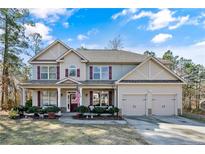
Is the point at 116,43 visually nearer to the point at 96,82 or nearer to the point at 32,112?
the point at 96,82

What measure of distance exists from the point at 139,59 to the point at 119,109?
20.0 feet

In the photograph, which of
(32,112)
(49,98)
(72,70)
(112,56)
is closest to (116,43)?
(112,56)

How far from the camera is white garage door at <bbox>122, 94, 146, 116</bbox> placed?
22.0 m

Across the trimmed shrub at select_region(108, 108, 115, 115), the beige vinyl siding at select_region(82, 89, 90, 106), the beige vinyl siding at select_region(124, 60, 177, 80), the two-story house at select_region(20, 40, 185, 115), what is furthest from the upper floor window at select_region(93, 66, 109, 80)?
the trimmed shrub at select_region(108, 108, 115, 115)

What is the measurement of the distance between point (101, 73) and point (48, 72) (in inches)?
206

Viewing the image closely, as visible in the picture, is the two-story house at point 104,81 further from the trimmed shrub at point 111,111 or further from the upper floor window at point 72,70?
the trimmed shrub at point 111,111

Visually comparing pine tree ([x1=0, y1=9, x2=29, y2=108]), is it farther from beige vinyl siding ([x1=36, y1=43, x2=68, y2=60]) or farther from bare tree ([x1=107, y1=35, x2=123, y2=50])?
bare tree ([x1=107, y1=35, x2=123, y2=50])

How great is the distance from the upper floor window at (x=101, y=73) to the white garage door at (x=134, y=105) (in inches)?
128

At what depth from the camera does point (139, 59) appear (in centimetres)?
2467

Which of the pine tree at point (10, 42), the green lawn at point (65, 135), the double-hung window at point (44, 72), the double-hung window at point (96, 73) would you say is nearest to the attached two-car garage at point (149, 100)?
the double-hung window at point (96, 73)

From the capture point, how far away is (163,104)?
22312 mm

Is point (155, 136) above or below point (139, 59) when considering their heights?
below
